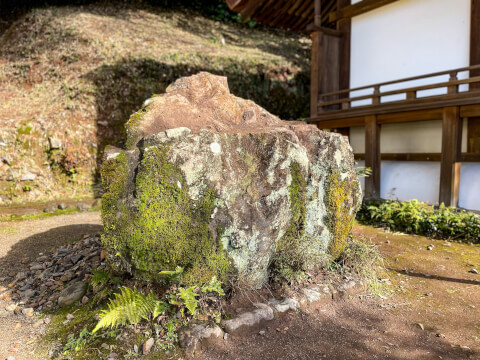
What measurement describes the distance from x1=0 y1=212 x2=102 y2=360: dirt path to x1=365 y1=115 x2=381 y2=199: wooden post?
6385mm

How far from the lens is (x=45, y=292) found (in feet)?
13.4

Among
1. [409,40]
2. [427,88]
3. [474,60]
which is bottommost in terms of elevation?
[427,88]

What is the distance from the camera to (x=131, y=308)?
9.93 feet

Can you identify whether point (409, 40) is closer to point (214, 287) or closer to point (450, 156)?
point (450, 156)

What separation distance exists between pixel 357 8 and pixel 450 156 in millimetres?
4619

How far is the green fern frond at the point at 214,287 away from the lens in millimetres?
3268

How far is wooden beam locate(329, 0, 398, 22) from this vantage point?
841 centimetres

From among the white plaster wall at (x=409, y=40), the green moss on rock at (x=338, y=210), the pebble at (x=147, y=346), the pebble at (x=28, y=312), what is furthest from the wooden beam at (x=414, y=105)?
the pebble at (x=28, y=312)

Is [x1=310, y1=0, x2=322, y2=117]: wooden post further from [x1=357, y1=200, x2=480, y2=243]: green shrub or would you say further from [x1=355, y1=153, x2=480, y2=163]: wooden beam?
[x1=357, y1=200, x2=480, y2=243]: green shrub

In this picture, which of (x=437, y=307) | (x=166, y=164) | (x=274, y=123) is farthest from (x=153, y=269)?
(x=437, y=307)

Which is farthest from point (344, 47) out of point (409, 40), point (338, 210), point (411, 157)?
point (338, 210)

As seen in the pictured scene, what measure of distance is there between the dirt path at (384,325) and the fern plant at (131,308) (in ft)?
2.04

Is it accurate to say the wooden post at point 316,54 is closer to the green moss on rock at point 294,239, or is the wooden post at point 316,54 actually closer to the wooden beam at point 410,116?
the wooden beam at point 410,116

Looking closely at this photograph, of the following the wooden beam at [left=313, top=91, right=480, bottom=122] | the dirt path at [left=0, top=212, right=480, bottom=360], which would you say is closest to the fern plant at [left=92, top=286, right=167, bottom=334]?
the dirt path at [left=0, top=212, right=480, bottom=360]
